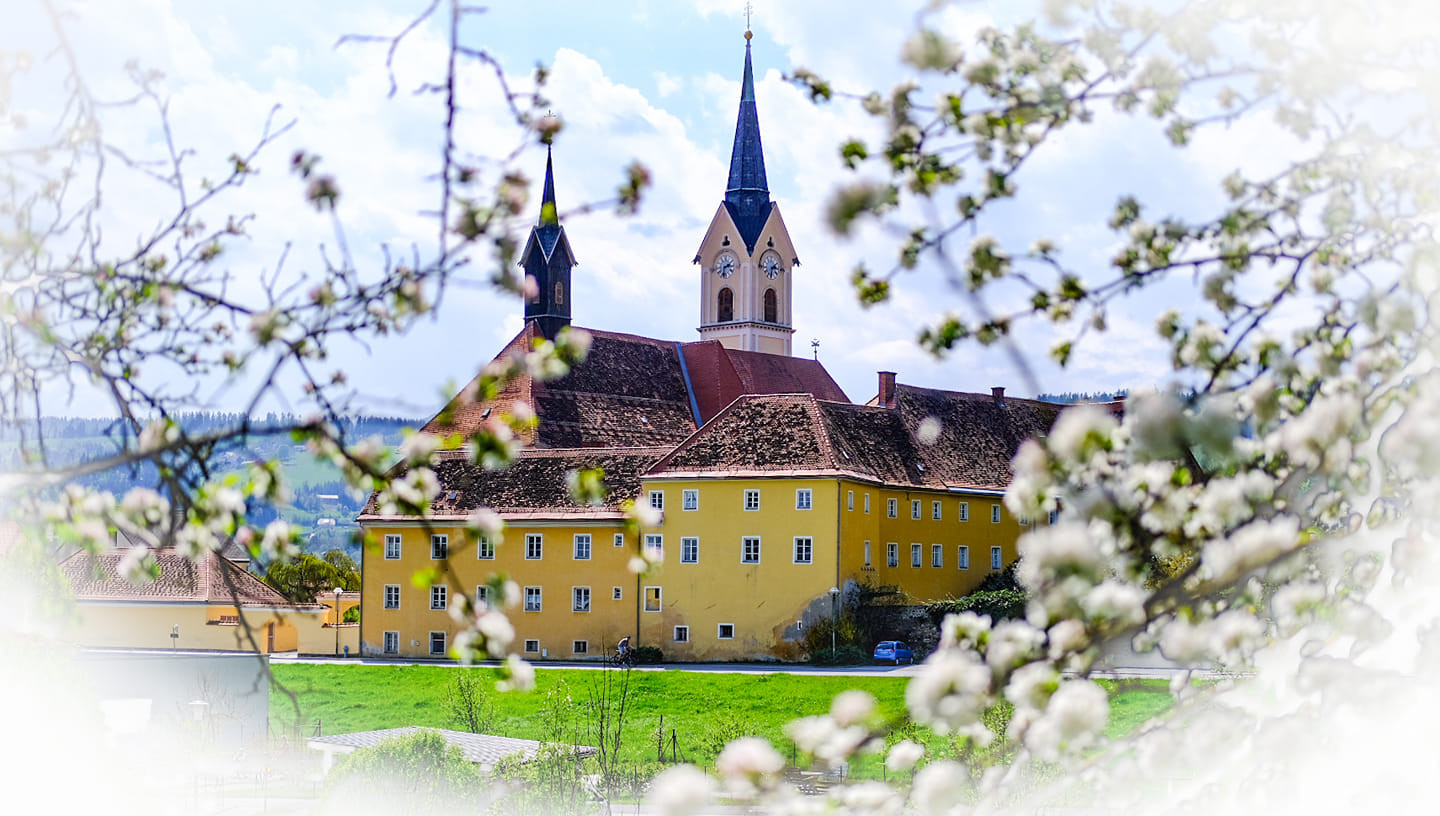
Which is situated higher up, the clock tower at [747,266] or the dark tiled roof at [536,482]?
the clock tower at [747,266]

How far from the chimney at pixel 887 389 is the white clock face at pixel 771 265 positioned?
24.5m

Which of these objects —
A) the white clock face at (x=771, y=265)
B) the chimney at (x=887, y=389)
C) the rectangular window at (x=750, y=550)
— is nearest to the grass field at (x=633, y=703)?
the rectangular window at (x=750, y=550)

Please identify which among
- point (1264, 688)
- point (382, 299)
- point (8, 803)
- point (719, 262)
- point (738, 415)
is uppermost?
point (719, 262)

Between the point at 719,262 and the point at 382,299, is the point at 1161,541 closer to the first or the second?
the point at 382,299

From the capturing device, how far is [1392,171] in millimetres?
3682

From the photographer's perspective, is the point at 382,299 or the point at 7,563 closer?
the point at 382,299

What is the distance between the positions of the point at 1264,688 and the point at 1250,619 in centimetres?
23

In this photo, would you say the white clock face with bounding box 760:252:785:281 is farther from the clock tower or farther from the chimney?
the chimney

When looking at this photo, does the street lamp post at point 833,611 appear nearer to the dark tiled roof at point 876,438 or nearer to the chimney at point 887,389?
the dark tiled roof at point 876,438

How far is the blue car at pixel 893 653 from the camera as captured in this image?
31700 millimetres

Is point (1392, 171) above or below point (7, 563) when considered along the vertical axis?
above

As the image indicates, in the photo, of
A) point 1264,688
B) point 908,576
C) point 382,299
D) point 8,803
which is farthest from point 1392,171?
point 908,576

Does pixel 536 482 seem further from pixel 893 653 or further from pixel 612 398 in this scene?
pixel 893 653

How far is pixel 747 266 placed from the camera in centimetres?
6338
